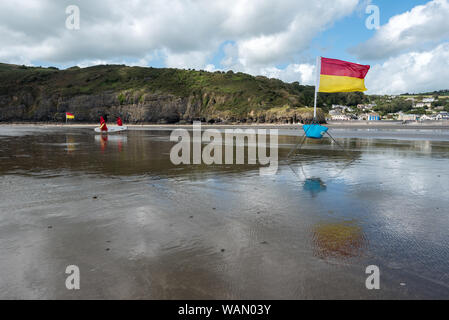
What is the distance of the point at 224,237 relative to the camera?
441cm

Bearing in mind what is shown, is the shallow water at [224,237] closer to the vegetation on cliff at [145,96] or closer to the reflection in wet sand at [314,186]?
the reflection in wet sand at [314,186]

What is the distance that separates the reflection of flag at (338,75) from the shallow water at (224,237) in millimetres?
7540

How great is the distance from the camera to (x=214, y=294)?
2.98 meters

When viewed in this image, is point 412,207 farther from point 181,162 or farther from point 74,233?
point 181,162

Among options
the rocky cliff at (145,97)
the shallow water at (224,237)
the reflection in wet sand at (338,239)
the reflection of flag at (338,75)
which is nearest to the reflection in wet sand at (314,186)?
the shallow water at (224,237)

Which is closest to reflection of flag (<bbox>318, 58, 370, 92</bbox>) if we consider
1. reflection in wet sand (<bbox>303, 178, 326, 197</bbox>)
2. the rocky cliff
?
reflection in wet sand (<bbox>303, 178, 326, 197</bbox>)

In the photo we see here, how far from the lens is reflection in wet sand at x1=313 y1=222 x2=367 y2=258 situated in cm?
392

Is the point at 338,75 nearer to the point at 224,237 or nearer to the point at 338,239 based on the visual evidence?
the point at 338,239

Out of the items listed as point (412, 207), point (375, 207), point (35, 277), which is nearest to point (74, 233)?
point (35, 277)

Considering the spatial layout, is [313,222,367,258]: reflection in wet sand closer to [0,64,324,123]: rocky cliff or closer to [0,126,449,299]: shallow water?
[0,126,449,299]: shallow water

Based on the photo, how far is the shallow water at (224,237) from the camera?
3.11 m

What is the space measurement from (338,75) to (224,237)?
13.1 metres

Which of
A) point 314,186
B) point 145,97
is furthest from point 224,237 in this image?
point 145,97

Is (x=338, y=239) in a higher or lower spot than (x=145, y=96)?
lower
